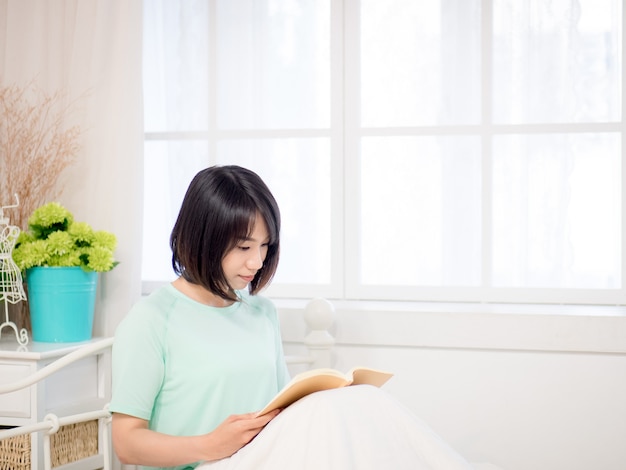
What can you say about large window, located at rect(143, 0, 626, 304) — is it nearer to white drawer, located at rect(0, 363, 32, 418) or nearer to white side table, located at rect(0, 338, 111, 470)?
white side table, located at rect(0, 338, 111, 470)

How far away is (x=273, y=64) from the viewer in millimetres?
2383

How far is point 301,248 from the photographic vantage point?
7.79 ft

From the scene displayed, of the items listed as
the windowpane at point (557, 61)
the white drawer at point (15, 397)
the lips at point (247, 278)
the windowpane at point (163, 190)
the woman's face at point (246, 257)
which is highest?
the windowpane at point (557, 61)

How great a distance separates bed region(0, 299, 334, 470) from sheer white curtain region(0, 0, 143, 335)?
8.8 inches

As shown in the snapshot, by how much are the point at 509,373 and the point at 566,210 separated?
0.50 m

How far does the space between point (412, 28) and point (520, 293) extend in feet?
2.79

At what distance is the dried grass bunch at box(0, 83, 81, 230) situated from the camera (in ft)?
7.42

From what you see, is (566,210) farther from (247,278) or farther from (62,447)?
(62,447)

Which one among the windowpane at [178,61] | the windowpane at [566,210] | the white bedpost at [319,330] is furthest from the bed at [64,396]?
the windowpane at [178,61]

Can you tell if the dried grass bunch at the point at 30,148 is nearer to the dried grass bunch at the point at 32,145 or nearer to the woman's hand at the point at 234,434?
the dried grass bunch at the point at 32,145

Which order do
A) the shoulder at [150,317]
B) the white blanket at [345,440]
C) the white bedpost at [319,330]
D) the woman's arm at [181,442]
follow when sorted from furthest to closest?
1. the white bedpost at [319,330]
2. the shoulder at [150,317]
3. the woman's arm at [181,442]
4. the white blanket at [345,440]

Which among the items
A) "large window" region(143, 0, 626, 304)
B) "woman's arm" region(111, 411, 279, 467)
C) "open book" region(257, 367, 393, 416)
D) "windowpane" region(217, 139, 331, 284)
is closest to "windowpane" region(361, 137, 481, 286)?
"large window" region(143, 0, 626, 304)

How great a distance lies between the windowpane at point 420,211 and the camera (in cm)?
229

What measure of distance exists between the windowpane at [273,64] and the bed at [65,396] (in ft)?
2.16
